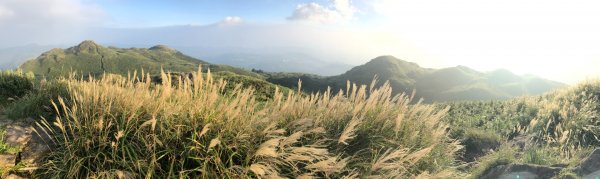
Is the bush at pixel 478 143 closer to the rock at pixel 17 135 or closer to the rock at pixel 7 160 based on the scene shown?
the rock at pixel 17 135

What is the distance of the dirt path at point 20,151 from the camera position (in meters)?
4.80

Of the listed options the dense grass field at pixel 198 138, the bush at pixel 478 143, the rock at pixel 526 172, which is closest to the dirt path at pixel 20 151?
the dense grass field at pixel 198 138

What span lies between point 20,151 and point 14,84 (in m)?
4.00

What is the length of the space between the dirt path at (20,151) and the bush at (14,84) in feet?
9.56

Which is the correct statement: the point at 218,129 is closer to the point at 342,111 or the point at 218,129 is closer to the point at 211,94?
the point at 211,94

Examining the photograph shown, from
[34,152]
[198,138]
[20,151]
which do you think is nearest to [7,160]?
[20,151]

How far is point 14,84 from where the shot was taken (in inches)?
324

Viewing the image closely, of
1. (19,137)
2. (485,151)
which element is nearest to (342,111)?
(19,137)

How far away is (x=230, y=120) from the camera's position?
4.95 meters

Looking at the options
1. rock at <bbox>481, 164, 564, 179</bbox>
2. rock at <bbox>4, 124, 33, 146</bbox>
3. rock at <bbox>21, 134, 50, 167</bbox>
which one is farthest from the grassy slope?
rock at <bbox>4, 124, 33, 146</bbox>

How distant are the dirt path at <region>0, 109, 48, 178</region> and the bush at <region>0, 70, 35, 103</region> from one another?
292 centimetres

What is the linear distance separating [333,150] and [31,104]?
4.33m

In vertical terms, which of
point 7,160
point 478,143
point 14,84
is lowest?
point 478,143

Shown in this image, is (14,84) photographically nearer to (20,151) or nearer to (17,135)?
(17,135)
